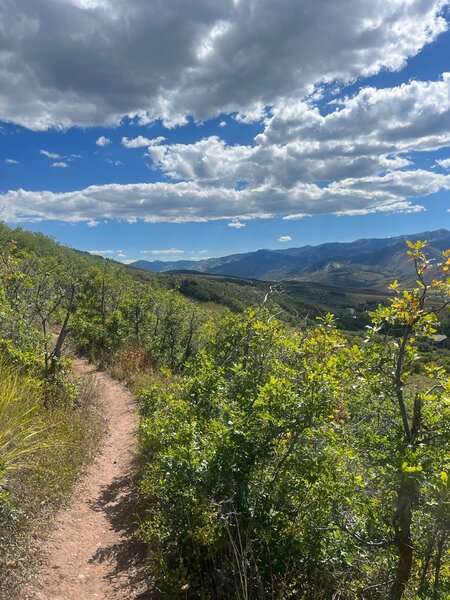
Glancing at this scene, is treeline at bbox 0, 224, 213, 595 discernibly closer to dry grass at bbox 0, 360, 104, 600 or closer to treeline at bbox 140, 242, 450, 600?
dry grass at bbox 0, 360, 104, 600

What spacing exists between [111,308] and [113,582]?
23325 mm

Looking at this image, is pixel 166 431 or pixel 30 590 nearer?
pixel 30 590

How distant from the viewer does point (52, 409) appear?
32.0ft

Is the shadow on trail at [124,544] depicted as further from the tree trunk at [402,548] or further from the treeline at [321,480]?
the tree trunk at [402,548]

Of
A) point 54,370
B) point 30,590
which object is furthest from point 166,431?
point 54,370

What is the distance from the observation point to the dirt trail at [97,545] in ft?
17.7

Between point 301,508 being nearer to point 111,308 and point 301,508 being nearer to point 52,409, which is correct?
point 52,409

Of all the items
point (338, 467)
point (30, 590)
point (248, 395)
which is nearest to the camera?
point (338, 467)

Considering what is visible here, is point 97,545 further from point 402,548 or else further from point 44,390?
point 402,548

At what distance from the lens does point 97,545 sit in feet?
21.6

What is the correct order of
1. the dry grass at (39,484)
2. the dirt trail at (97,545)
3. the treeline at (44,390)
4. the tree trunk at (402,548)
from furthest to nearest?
the treeline at (44,390) → the dirt trail at (97,545) → the dry grass at (39,484) → the tree trunk at (402,548)

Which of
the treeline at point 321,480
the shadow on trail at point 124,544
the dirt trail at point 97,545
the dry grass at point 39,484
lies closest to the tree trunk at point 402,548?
the treeline at point 321,480

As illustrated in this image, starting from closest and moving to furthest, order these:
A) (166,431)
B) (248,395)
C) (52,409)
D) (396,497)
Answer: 1. (396,497)
2. (248,395)
3. (166,431)
4. (52,409)

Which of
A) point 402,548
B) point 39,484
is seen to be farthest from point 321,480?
point 39,484
